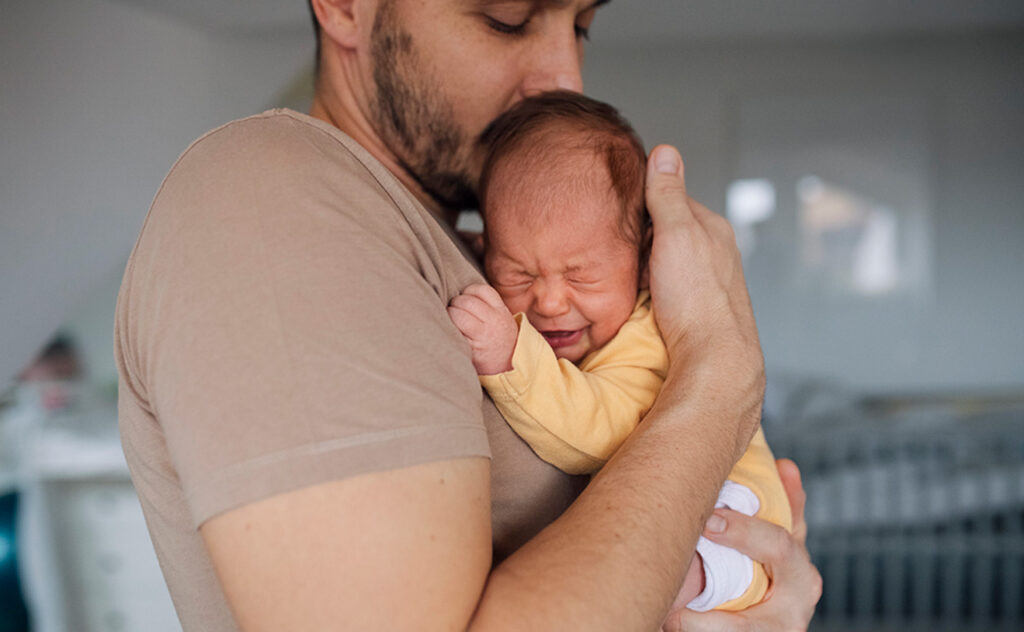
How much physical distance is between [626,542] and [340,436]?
239 mm

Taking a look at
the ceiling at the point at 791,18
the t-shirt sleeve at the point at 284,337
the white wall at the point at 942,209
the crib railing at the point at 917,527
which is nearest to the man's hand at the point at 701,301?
the t-shirt sleeve at the point at 284,337

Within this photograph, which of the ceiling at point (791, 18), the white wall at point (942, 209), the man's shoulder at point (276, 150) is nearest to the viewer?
the man's shoulder at point (276, 150)

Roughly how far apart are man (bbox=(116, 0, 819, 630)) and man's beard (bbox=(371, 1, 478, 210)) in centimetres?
30

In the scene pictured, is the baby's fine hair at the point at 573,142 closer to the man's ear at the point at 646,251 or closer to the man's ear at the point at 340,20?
the man's ear at the point at 646,251

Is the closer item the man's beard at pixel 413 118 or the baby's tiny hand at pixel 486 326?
the baby's tiny hand at pixel 486 326

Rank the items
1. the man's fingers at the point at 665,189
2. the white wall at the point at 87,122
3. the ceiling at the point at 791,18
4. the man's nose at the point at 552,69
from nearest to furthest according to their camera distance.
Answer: the man's fingers at the point at 665,189, the man's nose at the point at 552,69, the white wall at the point at 87,122, the ceiling at the point at 791,18

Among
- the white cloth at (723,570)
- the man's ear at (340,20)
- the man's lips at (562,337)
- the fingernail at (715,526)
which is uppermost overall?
the man's ear at (340,20)

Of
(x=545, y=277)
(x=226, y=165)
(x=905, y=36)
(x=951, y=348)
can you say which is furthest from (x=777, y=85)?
(x=226, y=165)

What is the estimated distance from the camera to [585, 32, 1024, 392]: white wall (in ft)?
15.3

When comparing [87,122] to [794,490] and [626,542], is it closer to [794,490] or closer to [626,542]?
[794,490]

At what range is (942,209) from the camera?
4672mm

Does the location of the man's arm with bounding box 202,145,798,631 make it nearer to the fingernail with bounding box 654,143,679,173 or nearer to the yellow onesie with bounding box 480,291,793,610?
the yellow onesie with bounding box 480,291,793,610

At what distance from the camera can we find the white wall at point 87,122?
232 cm

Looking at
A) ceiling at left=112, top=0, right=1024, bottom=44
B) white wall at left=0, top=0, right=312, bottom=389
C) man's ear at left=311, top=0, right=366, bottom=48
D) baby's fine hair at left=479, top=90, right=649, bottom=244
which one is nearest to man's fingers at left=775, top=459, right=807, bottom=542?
baby's fine hair at left=479, top=90, right=649, bottom=244
